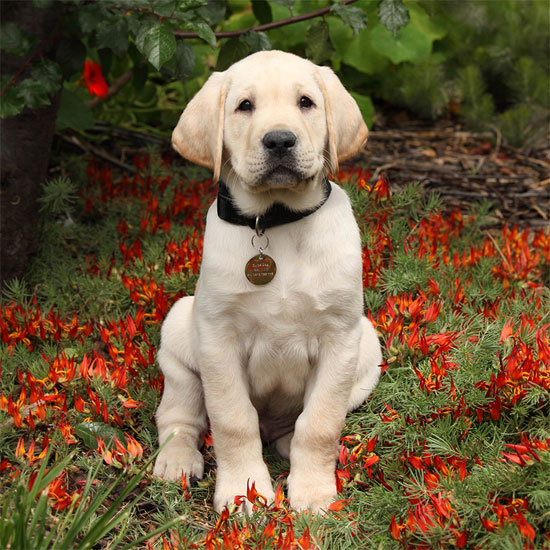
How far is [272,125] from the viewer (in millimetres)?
2441

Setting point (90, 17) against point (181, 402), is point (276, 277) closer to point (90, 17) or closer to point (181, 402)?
point (181, 402)

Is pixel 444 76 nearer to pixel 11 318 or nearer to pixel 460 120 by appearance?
pixel 460 120

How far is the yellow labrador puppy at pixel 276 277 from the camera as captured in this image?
2613mm

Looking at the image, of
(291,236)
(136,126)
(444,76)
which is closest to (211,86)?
(291,236)

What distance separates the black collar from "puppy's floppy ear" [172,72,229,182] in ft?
0.42

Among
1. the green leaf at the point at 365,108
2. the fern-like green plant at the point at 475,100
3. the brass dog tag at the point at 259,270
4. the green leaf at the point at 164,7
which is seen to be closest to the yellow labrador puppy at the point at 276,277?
the brass dog tag at the point at 259,270

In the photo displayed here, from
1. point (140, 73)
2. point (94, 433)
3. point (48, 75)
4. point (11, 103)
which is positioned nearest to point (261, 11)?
point (140, 73)

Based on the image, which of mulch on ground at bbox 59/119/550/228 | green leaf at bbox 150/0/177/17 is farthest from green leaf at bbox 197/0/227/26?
mulch on ground at bbox 59/119/550/228

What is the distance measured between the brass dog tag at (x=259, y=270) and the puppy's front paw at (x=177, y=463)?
805mm

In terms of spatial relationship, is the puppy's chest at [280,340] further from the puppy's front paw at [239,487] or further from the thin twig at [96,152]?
the thin twig at [96,152]

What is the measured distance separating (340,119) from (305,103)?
0.16m

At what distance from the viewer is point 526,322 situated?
3.04 m

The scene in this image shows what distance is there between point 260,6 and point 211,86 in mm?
1497

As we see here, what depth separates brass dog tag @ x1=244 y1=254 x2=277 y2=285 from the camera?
261cm
